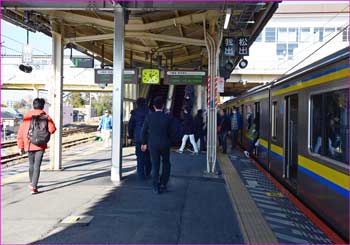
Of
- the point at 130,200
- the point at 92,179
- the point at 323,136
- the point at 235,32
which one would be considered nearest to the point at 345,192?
the point at 323,136

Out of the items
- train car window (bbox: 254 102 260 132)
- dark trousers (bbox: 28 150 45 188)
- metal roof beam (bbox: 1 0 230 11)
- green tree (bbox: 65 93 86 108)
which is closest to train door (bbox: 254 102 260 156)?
train car window (bbox: 254 102 260 132)

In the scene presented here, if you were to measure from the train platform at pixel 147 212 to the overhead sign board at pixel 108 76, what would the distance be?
222 inches

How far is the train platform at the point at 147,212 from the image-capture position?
5430 mm

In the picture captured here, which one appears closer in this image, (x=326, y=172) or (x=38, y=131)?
(x=326, y=172)

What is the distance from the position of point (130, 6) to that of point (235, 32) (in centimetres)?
414

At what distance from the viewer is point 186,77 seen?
1434 cm

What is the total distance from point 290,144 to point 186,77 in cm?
563

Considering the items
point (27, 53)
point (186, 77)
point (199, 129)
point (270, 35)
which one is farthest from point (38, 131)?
point (270, 35)

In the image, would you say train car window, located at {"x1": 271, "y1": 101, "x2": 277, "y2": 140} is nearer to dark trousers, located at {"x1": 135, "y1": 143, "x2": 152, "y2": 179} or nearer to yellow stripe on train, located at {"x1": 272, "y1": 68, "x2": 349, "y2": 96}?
yellow stripe on train, located at {"x1": 272, "y1": 68, "x2": 349, "y2": 96}

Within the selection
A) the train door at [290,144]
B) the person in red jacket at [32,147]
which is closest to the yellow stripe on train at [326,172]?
the train door at [290,144]

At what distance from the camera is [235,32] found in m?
12.4

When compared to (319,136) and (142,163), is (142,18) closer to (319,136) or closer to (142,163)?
(142,163)

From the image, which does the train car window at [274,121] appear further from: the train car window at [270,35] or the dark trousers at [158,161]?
the train car window at [270,35]

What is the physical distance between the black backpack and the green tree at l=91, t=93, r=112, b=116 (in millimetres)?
83848
